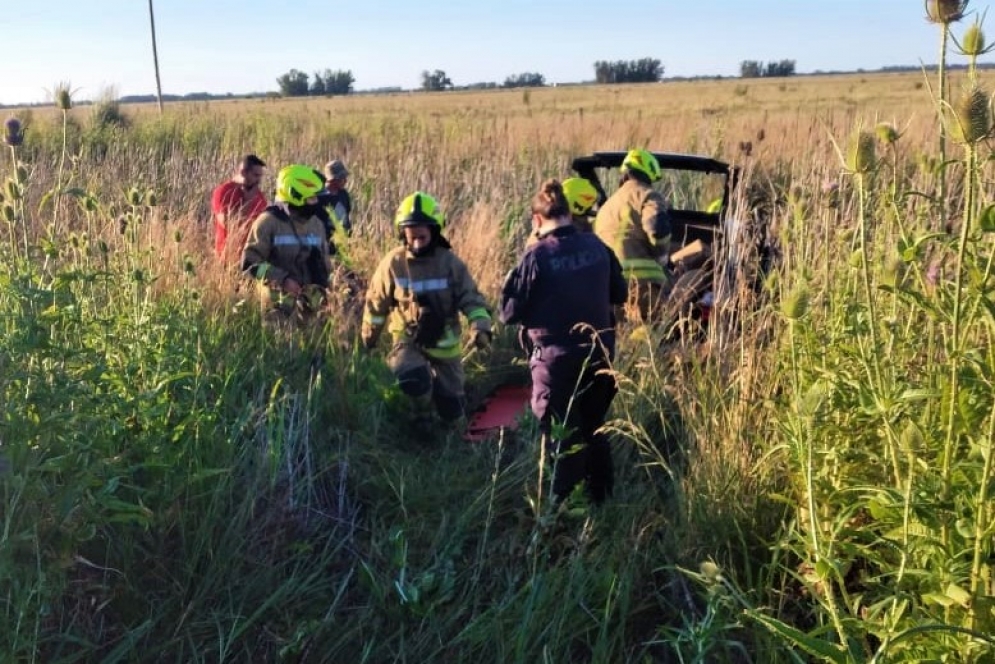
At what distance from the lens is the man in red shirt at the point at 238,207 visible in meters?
6.11

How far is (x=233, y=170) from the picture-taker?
9641 millimetres

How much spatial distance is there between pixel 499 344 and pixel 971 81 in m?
4.21

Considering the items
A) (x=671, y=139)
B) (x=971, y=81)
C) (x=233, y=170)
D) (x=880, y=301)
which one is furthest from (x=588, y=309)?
(x=671, y=139)

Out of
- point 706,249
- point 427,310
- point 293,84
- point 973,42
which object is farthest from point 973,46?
point 293,84

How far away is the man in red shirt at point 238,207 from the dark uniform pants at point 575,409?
294 cm

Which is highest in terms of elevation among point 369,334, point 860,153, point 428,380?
point 860,153

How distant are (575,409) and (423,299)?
1.22 meters

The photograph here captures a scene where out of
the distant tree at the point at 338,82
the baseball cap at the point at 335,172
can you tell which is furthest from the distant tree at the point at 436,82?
the baseball cap at the point at 335,172

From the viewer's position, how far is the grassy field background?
7.52 feet

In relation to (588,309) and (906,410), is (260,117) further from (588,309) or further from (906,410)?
(906,410)

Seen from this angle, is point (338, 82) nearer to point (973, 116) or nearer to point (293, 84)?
point (293, 84)

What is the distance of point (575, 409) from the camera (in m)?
Result: 3.99

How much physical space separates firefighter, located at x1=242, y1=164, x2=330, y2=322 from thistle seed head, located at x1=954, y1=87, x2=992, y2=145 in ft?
13.1

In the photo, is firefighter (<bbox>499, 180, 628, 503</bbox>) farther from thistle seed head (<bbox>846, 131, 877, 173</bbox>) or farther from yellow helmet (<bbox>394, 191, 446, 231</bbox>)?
thistle seed head (<bbox>846, 131, 877, 173</bbox>)
